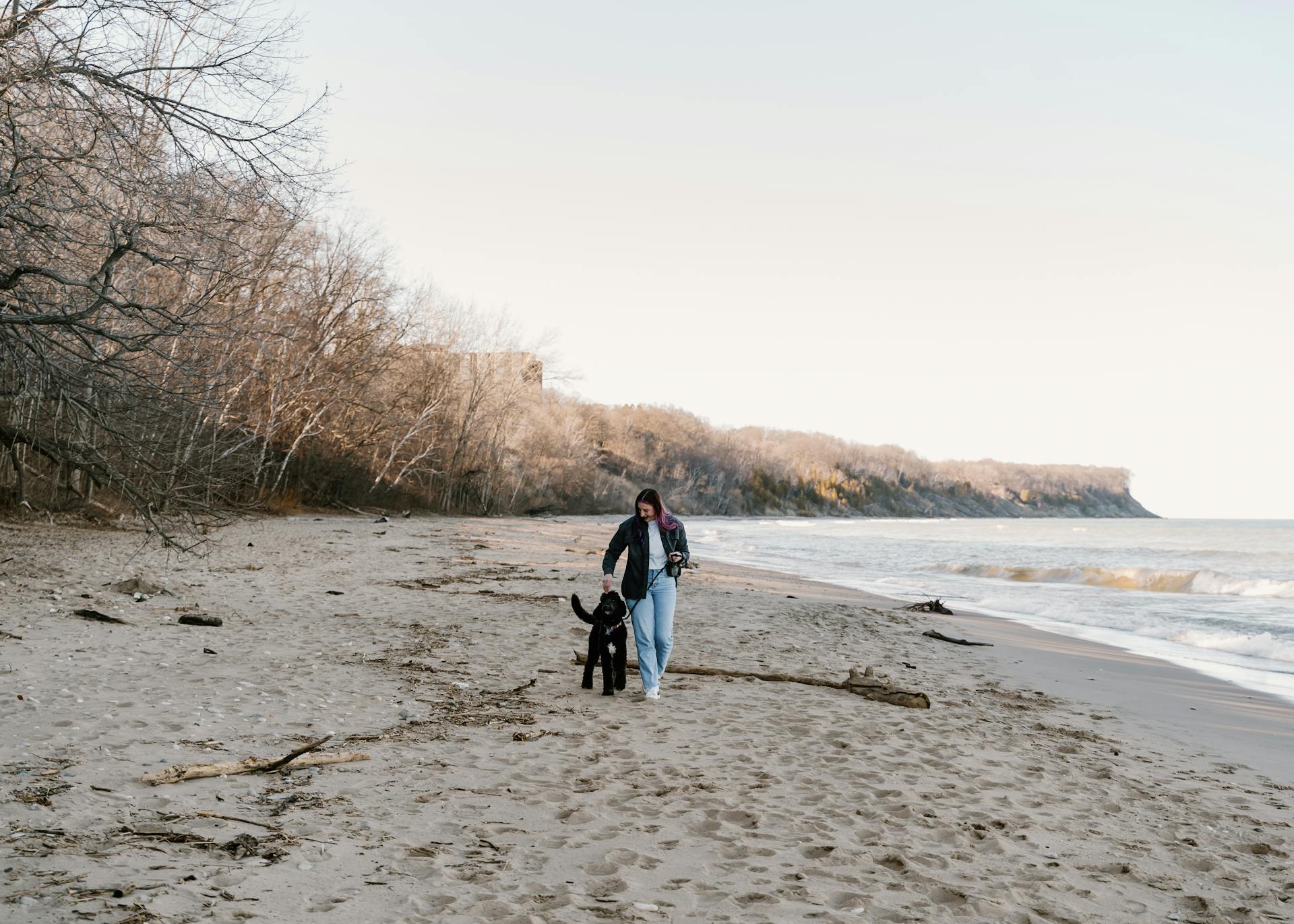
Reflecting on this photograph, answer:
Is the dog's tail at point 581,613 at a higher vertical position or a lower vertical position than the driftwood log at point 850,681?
higher

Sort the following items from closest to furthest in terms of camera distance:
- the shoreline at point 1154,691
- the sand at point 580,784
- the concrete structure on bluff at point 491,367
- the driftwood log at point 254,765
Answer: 1. the sand at point 580,784
2. the driftwood log at point 254,765
3. the shoreline at point 1154,691
4. the concrete structure on bluff at point 491,367

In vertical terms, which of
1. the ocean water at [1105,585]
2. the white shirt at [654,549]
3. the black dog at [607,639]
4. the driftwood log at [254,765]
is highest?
the white shirt at [654,549]

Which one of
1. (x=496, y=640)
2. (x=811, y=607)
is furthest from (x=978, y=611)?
(x=496, y=640)

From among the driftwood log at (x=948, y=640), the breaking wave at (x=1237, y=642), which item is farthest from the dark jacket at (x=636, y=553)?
the breaking wave at (x=1237, y=642)

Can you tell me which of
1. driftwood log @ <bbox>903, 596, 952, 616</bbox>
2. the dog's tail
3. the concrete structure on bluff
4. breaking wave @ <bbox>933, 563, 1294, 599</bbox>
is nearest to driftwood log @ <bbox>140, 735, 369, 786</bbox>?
the dog's tail

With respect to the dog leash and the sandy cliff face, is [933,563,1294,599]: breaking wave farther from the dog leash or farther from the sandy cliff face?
the sandy cliff face

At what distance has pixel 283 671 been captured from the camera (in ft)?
26.7

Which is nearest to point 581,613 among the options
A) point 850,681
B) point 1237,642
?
point 850,681

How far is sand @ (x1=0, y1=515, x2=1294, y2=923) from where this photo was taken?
156 inches

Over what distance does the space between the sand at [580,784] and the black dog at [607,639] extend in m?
0.19

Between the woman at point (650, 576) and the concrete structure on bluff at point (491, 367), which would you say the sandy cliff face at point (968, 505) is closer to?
the concrete structure on bluff at point (491, 367)

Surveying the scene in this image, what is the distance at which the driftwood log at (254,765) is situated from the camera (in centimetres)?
502

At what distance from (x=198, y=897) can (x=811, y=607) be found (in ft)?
44.1

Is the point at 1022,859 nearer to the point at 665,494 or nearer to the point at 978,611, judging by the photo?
the point at 978,611
